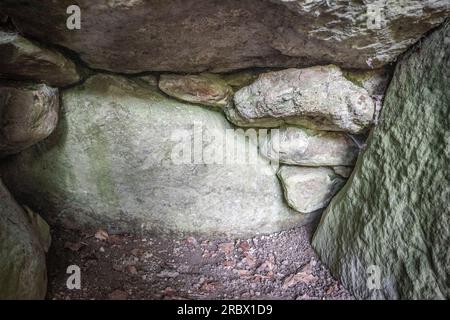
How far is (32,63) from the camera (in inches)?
107

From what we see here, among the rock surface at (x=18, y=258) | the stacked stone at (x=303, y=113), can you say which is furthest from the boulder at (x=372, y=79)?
the rock surface at (x=18, y=258)

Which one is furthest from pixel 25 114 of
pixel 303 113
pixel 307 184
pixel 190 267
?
pixel 307 184

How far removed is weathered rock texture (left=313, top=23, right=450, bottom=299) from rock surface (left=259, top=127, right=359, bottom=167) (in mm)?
332

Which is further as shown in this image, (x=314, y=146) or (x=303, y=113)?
(x=314, y=146)

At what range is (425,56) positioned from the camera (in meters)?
2.63

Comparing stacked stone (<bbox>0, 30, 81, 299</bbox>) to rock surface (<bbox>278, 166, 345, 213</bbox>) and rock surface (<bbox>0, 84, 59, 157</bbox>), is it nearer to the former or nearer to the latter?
rock surface (<bbox>0, 84, 59, 157</bbox>)

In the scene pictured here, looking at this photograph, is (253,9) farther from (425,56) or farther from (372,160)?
(372,160)

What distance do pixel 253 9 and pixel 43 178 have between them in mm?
2872

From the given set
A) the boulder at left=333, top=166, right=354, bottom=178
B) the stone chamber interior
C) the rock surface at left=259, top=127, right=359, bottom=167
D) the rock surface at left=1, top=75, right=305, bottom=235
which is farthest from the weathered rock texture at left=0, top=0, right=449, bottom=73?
the boulder at left=333, top=166, right=354, bottom=178

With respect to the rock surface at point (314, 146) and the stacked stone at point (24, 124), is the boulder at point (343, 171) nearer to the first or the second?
the rock surface at point (314, 146)

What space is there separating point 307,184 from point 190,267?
165cm

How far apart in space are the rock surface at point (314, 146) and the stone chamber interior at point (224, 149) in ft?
0.06

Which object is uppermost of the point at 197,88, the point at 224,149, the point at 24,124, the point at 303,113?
the point at 197,88

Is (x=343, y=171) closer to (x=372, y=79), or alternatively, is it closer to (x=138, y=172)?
(x=372, y=79)
